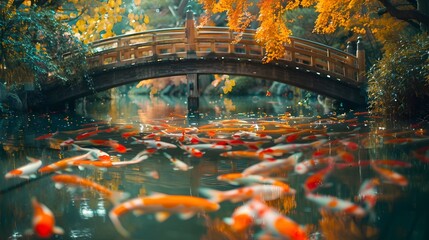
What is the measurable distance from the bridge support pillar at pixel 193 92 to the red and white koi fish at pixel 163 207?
1356 centimetres

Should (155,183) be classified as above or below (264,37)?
below

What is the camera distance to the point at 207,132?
456 inches

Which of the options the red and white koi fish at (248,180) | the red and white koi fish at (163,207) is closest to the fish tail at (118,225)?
the red and white koi fish at (163,207)

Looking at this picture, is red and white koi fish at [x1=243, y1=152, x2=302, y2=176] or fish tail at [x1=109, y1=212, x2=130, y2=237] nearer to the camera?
fish tail at [x1=109, y1=212, x2=130, y2=237]

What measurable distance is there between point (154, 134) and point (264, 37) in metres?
4.84

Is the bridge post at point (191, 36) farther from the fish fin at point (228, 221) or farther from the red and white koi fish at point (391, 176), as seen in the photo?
the fish fin at point (228, 221)

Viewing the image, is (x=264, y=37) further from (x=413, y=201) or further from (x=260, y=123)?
(x=413, y=201)

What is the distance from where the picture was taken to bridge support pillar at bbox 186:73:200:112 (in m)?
18.6

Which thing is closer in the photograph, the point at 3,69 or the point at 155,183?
the point at 155,183

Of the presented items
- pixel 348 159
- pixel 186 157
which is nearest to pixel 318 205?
pixel 348 159

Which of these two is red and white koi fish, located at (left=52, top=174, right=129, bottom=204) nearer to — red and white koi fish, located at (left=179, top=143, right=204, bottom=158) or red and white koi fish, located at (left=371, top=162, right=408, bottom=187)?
red and white koi fish, located at (left=179, top=143, right=204, bottom=158)

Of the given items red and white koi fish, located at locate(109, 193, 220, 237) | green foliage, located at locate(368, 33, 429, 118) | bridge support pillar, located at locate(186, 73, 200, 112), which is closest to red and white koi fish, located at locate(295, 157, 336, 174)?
red and white koi fish, located at locate(109, 193, 220, 237)

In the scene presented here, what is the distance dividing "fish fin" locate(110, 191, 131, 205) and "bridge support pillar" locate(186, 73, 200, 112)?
41.7 feet

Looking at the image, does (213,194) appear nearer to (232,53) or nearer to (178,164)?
(178,164)
